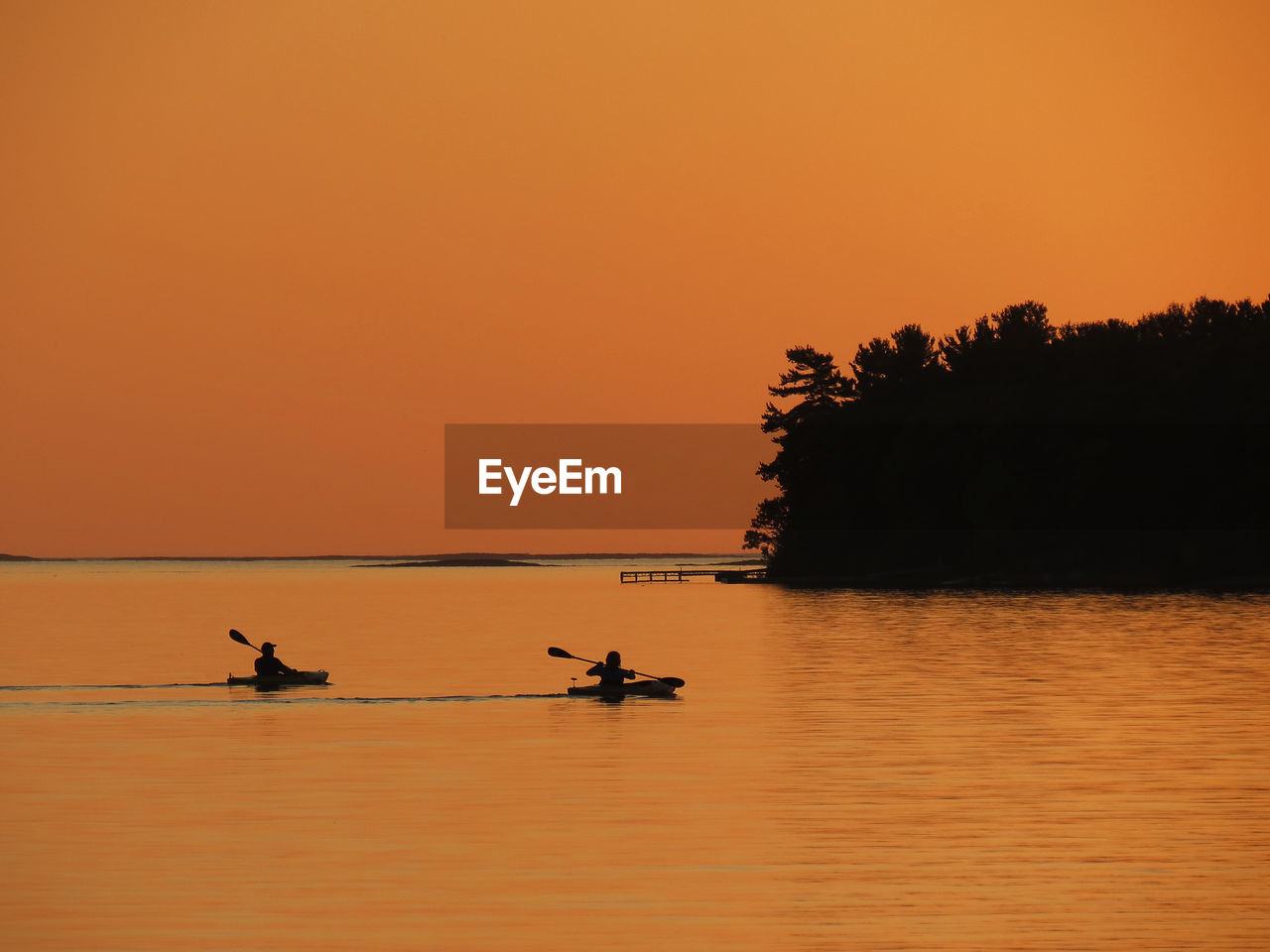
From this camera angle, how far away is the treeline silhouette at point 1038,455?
5207 inches

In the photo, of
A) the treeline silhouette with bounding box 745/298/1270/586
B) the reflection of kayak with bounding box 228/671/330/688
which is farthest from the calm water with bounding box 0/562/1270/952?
the treeline silhouette with bounding box 745/298/1270/586

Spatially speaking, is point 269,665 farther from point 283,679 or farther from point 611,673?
point 611,673

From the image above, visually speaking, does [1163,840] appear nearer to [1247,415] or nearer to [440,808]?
Answer: [440,808]

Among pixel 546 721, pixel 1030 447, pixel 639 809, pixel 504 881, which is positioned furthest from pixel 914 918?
pixel 1030 447

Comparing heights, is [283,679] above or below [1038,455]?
below

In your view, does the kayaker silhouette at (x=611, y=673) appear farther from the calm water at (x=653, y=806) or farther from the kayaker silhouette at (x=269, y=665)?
the kayaker silhouette at (x=269, y=665)

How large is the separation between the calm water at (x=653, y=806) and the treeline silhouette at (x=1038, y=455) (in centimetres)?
6722

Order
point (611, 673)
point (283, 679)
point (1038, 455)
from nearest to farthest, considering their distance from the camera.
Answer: point (611, 673) → point (283, 679) → point (1038, 455)

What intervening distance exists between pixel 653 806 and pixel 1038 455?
119747 mm

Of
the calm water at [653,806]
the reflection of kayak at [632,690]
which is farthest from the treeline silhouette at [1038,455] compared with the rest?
the reflection of kayak at [632,690]

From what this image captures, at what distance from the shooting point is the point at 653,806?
29.6m

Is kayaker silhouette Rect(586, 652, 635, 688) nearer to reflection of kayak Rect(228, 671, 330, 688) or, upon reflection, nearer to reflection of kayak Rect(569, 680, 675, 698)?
reflection of kayak Rect(569, 680, 675, 698)

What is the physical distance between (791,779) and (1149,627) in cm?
5619

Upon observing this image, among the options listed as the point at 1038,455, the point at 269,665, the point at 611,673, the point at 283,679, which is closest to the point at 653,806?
the point at 611,673
